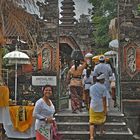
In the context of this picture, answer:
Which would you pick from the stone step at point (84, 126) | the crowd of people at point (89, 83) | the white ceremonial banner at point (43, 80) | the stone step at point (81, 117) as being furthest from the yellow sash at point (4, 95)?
the white ceremonial banner at point (43, 80)

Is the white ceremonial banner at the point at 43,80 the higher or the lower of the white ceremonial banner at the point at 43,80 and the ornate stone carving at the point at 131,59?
the lower

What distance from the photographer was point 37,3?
6.64m

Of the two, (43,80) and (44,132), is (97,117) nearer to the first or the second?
(44,132)

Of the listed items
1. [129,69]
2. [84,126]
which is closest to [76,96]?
[84,126]

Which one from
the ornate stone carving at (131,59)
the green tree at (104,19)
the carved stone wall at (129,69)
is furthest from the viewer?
the green tree at (104,19)

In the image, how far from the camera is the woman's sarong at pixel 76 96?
40.7 ft

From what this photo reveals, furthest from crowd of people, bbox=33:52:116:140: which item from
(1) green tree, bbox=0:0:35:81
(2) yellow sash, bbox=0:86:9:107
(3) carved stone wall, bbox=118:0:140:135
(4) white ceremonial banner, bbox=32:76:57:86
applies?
(1) green tree, bbox=0:0:35:81

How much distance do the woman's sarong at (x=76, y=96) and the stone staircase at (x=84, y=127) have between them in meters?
0.25

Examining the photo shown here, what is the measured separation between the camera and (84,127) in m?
11.9

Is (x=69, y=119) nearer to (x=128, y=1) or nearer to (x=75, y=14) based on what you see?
(x=128, y=1)

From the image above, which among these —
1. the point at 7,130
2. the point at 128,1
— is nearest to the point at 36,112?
the point at 7,130

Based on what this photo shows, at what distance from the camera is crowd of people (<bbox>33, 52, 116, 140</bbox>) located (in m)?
7.97

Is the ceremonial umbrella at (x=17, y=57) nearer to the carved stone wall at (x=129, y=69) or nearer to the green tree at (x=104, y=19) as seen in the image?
the carved stone wall at (x=129, y=69)

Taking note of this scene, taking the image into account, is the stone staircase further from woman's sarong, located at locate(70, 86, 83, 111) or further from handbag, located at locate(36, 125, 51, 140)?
handbag, located at locate(36, 125, 51, 140)
